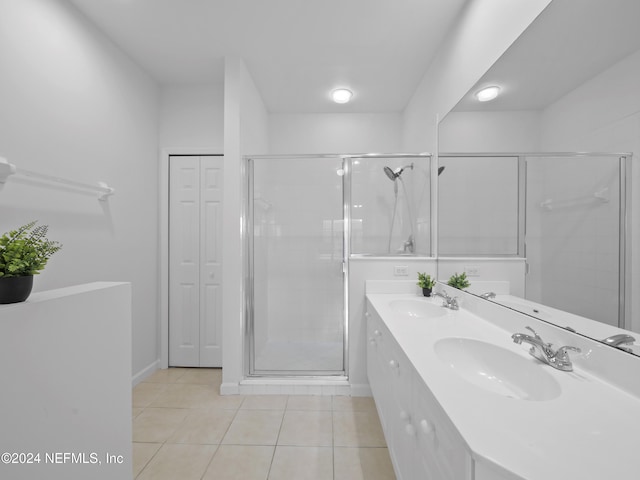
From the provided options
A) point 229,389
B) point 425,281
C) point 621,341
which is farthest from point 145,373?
point 621,341

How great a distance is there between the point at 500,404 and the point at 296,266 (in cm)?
197

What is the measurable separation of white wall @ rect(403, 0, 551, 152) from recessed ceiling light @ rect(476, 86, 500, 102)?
13 cm

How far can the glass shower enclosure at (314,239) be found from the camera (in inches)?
98.6

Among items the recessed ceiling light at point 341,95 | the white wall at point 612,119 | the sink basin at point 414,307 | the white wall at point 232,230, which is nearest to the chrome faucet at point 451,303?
the sink basin at point 414,307

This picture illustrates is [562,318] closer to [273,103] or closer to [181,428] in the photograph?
[181,428]

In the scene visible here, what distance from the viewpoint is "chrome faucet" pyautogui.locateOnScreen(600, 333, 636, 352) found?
33.3 inches

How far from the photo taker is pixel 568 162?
106 centimetres

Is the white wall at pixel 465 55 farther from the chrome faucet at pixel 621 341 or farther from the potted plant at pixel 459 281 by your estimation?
the chrome faucet at pixel 621 341

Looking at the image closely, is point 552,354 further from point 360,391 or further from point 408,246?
point 360,391

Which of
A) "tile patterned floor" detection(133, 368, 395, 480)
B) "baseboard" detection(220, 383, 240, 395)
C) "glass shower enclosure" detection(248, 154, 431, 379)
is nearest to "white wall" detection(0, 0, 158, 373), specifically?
"tile patterned floor" detection(133, 368, 395, 480)

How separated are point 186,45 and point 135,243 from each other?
1653 mm

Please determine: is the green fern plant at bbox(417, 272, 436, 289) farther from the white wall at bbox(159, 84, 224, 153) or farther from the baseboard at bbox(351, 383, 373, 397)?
the white wall at bbox(159, 84, 224, 153)

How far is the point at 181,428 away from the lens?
198 centimetres

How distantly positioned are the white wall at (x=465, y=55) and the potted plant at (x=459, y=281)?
1026 mm
